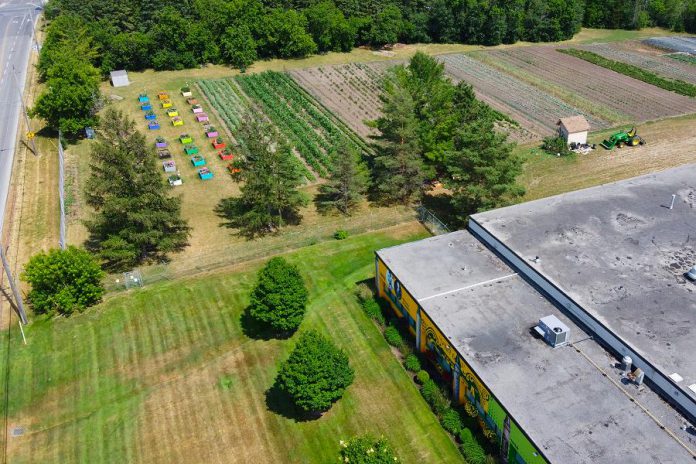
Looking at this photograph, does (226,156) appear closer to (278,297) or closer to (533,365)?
(278,297)

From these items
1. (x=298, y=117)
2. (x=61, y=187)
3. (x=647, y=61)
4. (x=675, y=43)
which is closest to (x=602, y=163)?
(x=298, y=117)

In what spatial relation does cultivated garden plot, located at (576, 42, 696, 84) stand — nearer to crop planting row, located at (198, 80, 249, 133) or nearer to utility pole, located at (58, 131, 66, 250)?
crop planting row, located at (198, 80, 249, 133)

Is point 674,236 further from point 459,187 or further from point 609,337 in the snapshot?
point 459,187

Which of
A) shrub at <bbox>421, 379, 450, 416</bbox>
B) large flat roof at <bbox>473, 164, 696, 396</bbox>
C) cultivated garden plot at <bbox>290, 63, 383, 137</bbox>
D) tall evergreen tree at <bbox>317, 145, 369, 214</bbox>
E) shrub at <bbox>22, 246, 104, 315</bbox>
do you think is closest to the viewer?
large flat roof at <bbox>473, 164, 696, 396</bbox>

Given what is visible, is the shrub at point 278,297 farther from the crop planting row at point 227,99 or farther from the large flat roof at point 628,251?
the crop planting row at point 227,99

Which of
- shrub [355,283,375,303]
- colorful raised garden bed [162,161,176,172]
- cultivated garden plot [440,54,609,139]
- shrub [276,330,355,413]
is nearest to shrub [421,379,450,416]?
shrub [276,330,355,413]

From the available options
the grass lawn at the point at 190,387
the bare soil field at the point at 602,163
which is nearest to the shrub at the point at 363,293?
the grass lawn at the point at 190,387

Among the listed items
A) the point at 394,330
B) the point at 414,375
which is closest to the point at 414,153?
the point at 394,330
